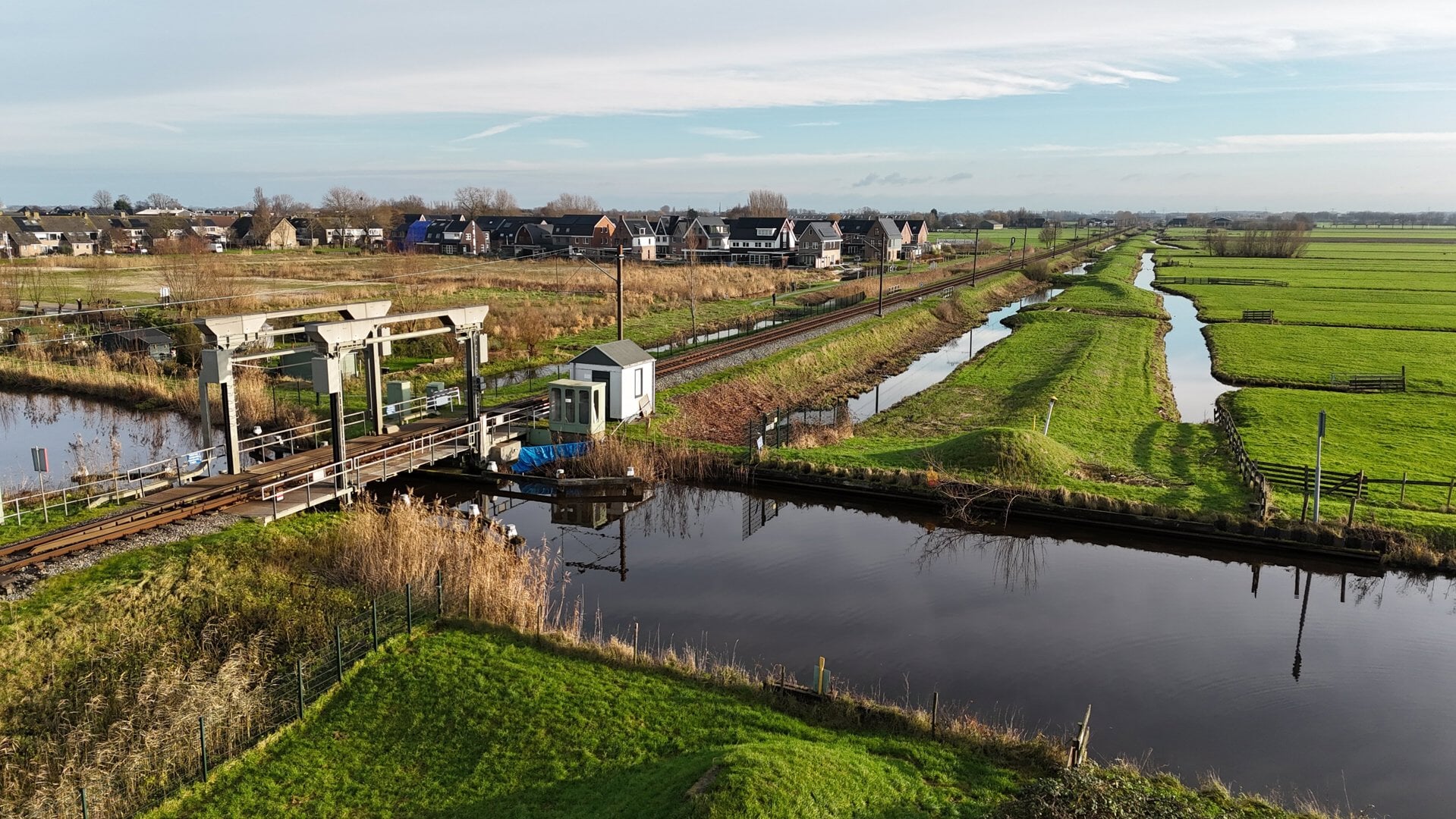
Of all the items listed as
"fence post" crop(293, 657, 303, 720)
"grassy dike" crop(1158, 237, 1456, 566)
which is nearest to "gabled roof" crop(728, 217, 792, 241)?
"grassy dike" crop(1158, 237, 1456, 566)

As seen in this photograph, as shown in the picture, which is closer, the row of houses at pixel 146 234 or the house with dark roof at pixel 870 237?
the row of houses at pixel 146 234

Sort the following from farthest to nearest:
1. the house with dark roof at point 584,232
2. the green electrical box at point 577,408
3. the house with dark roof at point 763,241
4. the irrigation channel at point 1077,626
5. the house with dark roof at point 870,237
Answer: the house with dark roof at point 870,237
the house with dark roof at point 584,232
the house with dark roof at point 763,241
the green electrical box at point 577,408
the irrigation channel at point 1077,626

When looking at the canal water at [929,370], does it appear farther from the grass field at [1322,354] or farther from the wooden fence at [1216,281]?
the wooden fence at [1216,281]

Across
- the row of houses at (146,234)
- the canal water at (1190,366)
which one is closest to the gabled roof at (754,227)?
the canal water at (1190,366)

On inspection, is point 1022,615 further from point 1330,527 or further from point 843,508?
point 1330,527

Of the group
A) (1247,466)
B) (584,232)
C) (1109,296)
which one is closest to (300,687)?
(1247,466)

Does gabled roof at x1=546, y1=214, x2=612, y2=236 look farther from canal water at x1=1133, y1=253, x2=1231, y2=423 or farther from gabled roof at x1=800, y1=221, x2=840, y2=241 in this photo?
canal water at x1=1133, y1=253, x2=1231, y2=423

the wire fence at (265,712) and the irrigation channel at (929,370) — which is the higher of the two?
the irrigation channel at (929,370)
